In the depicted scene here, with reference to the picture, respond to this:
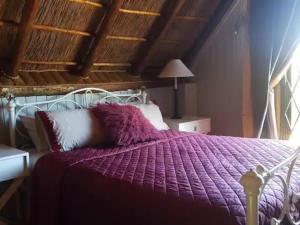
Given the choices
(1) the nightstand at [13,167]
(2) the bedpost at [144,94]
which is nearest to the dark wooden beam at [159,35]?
(2) the bedpost at [144,94]

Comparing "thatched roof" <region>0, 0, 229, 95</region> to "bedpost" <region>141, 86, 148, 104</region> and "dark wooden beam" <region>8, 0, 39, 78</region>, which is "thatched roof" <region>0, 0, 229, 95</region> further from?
"bedpost" <region>141, 86, 148, 104</region>

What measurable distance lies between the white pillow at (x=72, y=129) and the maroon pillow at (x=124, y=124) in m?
0.08

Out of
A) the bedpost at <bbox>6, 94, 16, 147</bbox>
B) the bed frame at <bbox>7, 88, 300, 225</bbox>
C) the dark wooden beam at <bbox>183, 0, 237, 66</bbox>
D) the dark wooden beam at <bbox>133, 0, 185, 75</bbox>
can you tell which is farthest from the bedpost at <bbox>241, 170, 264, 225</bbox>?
the dark wooden beam at <bbox>183, 0, 237, 66</bbox>

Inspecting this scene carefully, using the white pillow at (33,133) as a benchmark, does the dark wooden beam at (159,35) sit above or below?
above

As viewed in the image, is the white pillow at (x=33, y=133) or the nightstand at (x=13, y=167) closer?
the nightstand at (x=13, y=167)

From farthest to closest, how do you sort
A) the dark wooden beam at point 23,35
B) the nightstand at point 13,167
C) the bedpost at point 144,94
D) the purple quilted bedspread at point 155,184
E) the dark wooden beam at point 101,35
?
the bedpost at point 144,94 → the dark wooden beam at point 101,35 → the dark wooden beam at point 23,35 → the nightstand at point 13,167 → the purple quilted bedspread at point 155,184

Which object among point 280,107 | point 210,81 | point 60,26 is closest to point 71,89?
point 60,26

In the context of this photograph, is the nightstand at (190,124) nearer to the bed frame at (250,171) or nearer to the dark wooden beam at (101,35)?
the bed frame at (250,171)

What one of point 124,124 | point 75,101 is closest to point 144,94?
point 75,101

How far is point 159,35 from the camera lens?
385 cm

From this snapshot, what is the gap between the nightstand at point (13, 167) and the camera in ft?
8.43

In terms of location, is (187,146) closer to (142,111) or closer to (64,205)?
(142,111)

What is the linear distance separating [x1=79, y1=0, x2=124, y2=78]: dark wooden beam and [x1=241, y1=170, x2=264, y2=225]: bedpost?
2.31 meters

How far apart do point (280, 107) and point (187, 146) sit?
156cm
